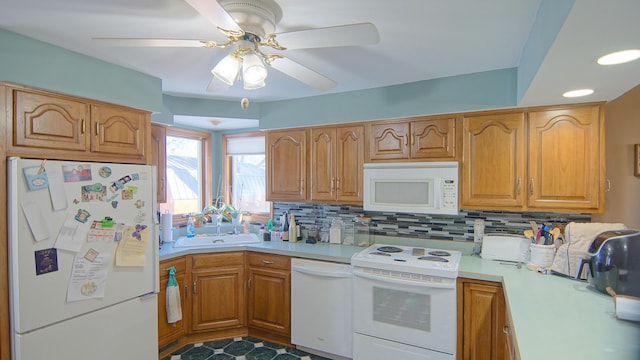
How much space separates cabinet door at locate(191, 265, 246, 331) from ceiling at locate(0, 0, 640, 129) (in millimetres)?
1664

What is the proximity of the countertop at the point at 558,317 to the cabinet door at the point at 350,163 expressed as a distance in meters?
1.03

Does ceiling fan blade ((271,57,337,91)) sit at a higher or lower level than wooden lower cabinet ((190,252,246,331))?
higher

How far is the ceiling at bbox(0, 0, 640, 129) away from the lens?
4.00ft

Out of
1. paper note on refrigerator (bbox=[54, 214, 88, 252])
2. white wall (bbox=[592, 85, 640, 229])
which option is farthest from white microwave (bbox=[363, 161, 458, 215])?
paper note on refrigerator (bbox=[54, 214, 88, 252])

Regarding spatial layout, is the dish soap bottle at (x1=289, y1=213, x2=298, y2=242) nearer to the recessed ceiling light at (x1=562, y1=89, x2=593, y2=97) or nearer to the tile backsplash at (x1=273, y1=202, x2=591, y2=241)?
the tile backsplash at (x1=273, y1=202, x2=591, y2=241)

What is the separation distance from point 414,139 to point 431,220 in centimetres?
73

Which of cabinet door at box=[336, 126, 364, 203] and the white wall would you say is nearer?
the white wall

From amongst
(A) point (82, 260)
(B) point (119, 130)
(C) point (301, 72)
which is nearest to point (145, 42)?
(C) point (301, 72)

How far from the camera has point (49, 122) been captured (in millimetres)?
1852

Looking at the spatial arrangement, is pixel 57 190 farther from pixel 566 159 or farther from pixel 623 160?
pixel 623 160

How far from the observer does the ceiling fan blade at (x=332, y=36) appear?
4.03 feet

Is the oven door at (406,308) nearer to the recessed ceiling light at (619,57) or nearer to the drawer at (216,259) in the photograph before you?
the drawer at (216,259)

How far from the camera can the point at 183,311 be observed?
2.72 meters

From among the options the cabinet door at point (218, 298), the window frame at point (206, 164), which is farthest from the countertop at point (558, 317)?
the window frame at point (206, 164)
